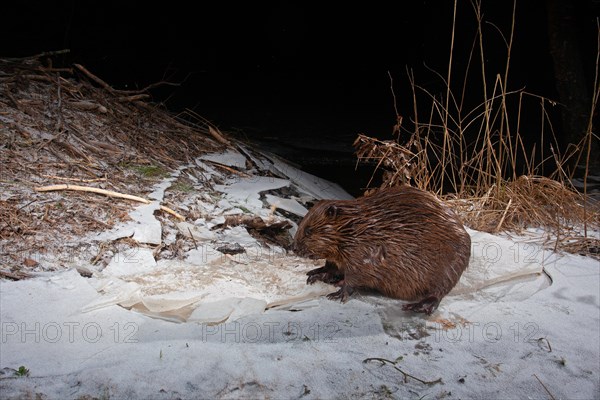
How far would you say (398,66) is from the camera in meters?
9.18

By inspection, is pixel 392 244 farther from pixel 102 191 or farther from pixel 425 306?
pixel 102 191

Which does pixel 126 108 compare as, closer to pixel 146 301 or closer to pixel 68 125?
pixel 68 125

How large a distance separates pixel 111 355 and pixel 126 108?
3.18m

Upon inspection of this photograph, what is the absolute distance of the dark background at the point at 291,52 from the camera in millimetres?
6742

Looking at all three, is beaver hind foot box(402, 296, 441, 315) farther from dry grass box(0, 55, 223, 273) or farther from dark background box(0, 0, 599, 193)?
dark background box(0, 0, 599, 193)

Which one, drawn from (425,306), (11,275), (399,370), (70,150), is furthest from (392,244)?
(70,150)

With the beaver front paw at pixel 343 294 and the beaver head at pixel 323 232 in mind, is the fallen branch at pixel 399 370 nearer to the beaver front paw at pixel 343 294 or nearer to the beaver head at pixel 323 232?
the beaver front paw at pixel 343 294

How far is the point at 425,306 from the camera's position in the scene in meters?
2.48

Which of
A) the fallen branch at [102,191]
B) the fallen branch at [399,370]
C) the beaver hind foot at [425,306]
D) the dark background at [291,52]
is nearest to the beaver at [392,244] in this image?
the beaver hind foot at [425,306]

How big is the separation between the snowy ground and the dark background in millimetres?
3157

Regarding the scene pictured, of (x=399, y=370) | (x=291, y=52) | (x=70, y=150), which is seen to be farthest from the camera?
(x=291, y=52)

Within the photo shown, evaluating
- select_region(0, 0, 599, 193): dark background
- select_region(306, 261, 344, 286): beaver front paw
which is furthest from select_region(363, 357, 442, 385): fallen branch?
select_region(0, 0, 599, 193): dark background

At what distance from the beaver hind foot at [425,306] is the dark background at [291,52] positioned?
11.0 feet

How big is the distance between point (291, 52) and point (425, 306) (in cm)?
750
